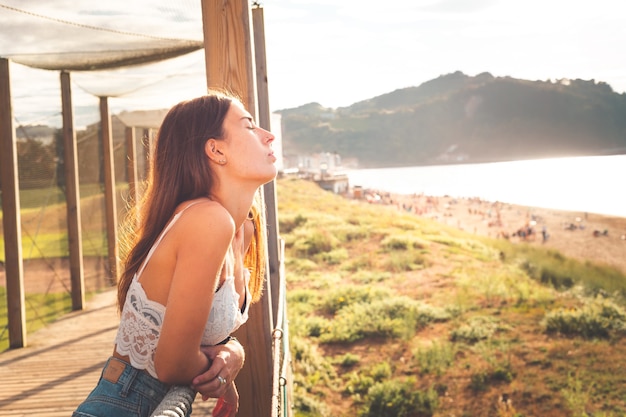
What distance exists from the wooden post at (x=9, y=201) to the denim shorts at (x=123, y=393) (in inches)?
178

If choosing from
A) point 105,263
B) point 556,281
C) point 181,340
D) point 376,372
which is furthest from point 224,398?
point 556,281

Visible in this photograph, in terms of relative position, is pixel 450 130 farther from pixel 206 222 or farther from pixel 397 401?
pixel 206 222

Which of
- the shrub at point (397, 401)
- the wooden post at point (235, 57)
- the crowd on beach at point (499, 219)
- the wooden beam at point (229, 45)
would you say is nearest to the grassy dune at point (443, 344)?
the shrub at point (397, 401)

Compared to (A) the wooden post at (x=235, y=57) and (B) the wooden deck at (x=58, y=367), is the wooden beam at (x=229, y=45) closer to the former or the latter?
(A) the wooden post at (x=235, y=57)

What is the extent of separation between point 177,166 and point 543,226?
45824mm

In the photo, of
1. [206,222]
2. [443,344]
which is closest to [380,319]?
[443,344]

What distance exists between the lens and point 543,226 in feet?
143

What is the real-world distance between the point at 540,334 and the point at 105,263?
758 cm

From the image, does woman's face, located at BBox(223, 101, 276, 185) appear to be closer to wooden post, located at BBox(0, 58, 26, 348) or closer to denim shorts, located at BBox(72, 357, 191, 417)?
denim shorts, located at BBox(72, 357, 191, 417)

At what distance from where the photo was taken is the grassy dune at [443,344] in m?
7.62

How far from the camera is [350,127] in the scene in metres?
171

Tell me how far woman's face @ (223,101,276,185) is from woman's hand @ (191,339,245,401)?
1.52ft

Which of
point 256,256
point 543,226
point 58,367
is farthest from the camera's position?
point 543,226

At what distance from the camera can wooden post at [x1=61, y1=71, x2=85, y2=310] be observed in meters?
6.73
